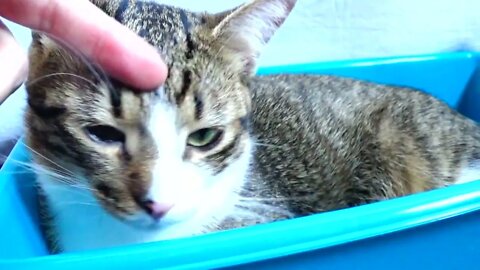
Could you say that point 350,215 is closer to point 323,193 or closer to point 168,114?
point 168,114

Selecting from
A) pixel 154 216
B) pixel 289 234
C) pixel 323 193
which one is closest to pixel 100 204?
pixel 154 216

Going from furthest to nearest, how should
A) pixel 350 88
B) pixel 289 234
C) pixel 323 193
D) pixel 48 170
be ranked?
pixel 350 88, pixel 323 193, pixel 48 170, pixel 289 234

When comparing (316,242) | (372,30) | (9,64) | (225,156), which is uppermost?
(372,30)

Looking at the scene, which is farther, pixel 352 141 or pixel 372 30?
pixel 372 30

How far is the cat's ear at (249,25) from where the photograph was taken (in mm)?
776

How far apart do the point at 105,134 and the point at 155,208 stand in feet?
0.35

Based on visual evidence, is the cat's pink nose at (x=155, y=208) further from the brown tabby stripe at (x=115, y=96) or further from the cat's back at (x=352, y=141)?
the cat's back at (x=352, y=141)

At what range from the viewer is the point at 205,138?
76 centimetres

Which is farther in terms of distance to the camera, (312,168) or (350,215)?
(312,168)

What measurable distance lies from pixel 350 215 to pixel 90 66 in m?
0.32

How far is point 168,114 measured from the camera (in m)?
0.70

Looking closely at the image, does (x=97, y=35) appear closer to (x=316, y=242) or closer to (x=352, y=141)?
(x=316, y=242)

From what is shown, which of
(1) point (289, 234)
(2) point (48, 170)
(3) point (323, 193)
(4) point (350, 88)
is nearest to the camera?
(1) point (289, 234)

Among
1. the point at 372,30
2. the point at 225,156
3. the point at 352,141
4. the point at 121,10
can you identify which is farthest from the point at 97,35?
the point at 372,30
